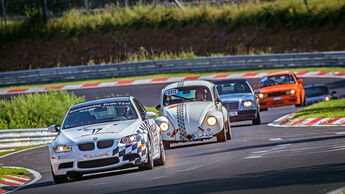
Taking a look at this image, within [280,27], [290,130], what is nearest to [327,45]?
[280,27]

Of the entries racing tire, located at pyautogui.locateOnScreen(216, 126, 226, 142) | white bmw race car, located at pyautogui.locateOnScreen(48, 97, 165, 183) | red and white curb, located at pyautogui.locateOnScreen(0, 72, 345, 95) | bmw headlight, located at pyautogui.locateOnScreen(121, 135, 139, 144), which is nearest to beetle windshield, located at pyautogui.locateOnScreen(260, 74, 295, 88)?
red and white curb, located at pyautogui.locateOnScreen(0, 72, 345, 95)

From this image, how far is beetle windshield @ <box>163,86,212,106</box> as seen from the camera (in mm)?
17562

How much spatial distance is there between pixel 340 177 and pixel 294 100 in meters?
18.3

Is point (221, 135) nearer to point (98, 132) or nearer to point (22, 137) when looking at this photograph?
point (98, 132)

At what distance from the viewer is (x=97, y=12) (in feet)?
185

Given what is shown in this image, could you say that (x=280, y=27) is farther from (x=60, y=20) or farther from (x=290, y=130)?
(x=290, y=130)

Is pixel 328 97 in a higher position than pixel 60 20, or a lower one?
lower

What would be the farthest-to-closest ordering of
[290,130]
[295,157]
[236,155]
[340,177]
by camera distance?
1. [290,130]
2. [236,155]
3. [295,157]
4. [340,177]

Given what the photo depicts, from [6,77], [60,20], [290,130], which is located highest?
[60,20]

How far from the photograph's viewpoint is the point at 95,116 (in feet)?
45.1

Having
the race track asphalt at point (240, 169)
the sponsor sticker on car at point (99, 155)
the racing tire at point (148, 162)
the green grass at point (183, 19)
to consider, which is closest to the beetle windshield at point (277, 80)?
the race track asphalt at point (240, 169)

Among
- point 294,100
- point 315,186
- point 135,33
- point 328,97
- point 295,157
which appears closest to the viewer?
point 315,186

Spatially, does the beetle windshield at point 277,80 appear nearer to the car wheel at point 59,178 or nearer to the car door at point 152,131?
the car door at point 152,131

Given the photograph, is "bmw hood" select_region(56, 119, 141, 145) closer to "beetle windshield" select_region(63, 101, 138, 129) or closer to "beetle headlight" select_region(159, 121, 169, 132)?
"beetle windshield" select_region(63, 101, 138, 129)
